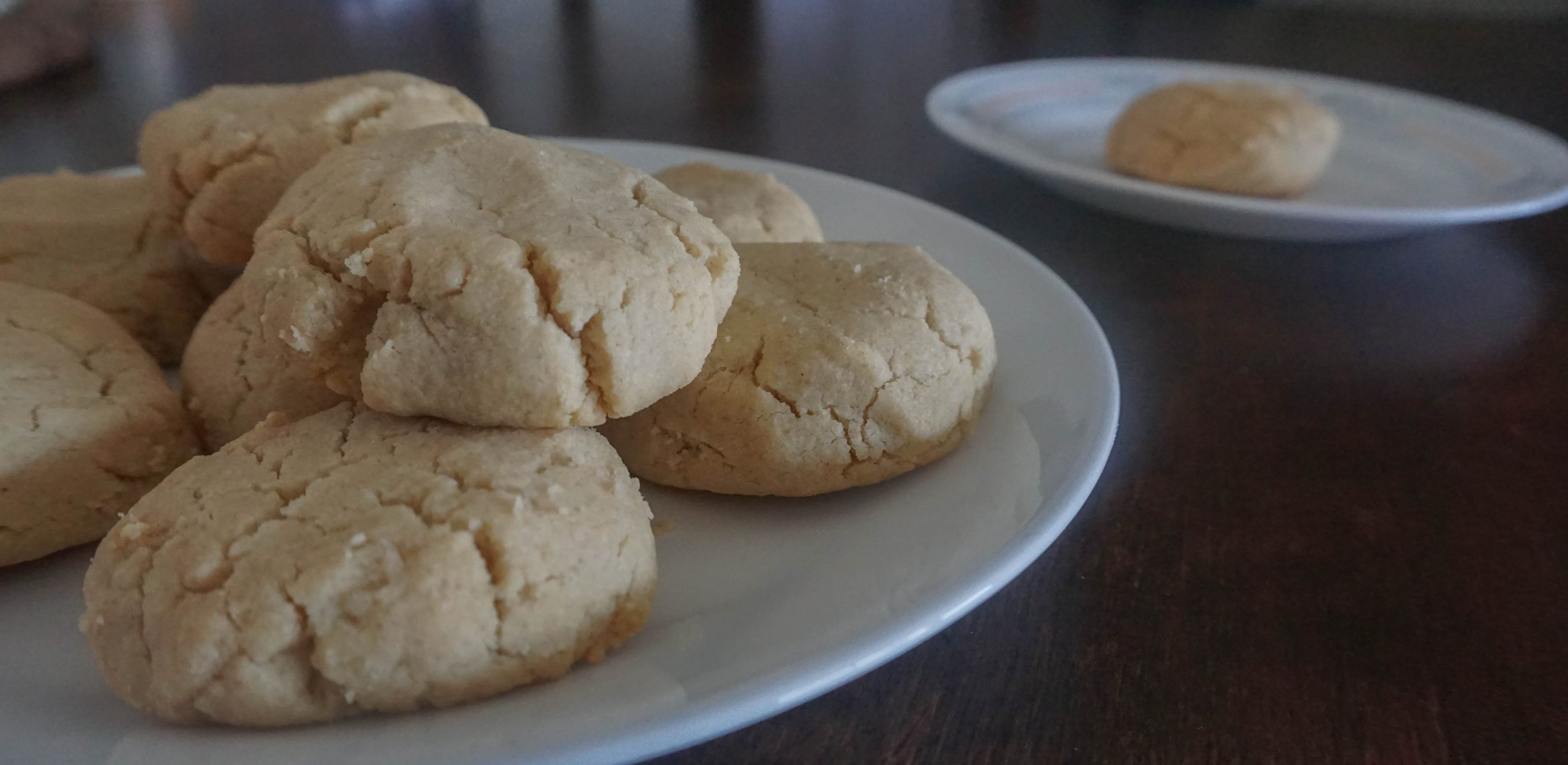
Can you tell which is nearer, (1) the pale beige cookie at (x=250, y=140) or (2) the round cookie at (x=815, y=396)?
(2) the round cookie at (x=815, y=396)

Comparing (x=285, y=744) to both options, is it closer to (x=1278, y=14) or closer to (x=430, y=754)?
(x=430, y=754)

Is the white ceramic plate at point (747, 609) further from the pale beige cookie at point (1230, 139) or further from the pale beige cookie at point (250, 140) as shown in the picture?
the pale beige cookie at point (1230, 139)

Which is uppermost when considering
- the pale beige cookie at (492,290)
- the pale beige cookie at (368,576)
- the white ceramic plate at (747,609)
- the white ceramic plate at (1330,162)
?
the pale beige cookie at (492,290)

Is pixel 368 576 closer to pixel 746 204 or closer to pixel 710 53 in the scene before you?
pixel 746 204

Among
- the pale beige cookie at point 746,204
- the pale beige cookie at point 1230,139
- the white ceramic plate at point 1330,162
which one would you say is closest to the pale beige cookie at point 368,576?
the pale beige cookie at point 746,204

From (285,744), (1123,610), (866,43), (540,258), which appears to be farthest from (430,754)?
(866,43)
